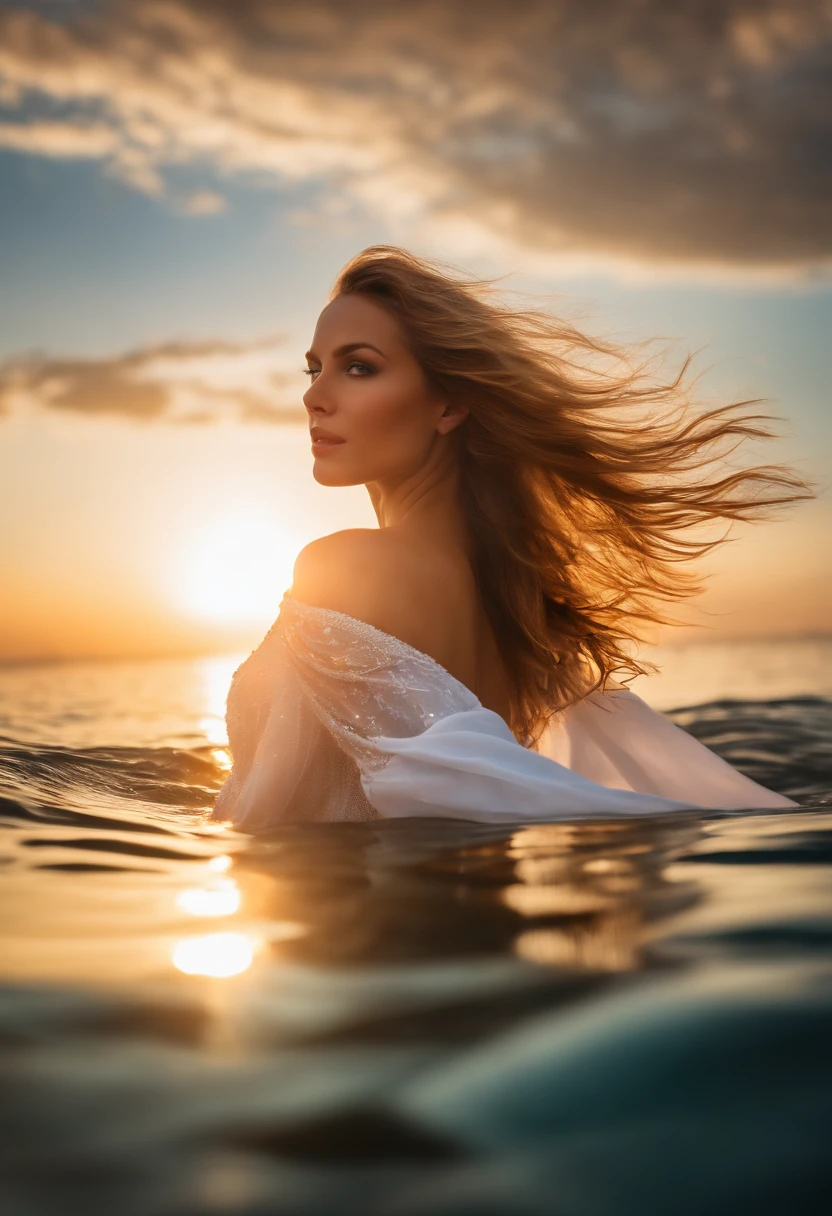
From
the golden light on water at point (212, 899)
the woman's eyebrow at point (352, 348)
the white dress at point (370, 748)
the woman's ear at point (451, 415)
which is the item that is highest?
the woman's eyebrow at point (352, 348)

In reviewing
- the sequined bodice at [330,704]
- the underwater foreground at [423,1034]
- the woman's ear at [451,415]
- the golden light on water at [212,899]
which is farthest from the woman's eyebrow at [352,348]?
the golden light on water at [212,899]

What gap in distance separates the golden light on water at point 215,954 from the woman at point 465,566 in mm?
1518

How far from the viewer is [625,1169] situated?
85 centimetres

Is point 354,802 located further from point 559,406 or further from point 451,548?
point 559,406

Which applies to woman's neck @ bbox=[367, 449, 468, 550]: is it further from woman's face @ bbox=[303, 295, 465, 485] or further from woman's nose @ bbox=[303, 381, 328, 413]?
woman's nose @ bbox=[303, 381, 328, 413]

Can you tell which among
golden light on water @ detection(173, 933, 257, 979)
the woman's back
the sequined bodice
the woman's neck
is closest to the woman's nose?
the woman's neck

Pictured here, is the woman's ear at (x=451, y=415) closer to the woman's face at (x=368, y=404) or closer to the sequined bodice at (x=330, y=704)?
the woman's face at (x=368, y=404)

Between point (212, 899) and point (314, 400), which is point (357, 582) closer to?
point (314, 400)

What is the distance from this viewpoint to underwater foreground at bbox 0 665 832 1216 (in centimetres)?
85

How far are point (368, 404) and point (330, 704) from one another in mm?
1190

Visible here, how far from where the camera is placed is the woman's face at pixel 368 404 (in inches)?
151

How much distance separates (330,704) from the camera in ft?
10.7

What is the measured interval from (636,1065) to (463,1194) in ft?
0.88

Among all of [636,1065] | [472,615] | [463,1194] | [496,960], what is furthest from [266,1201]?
[472,615]
